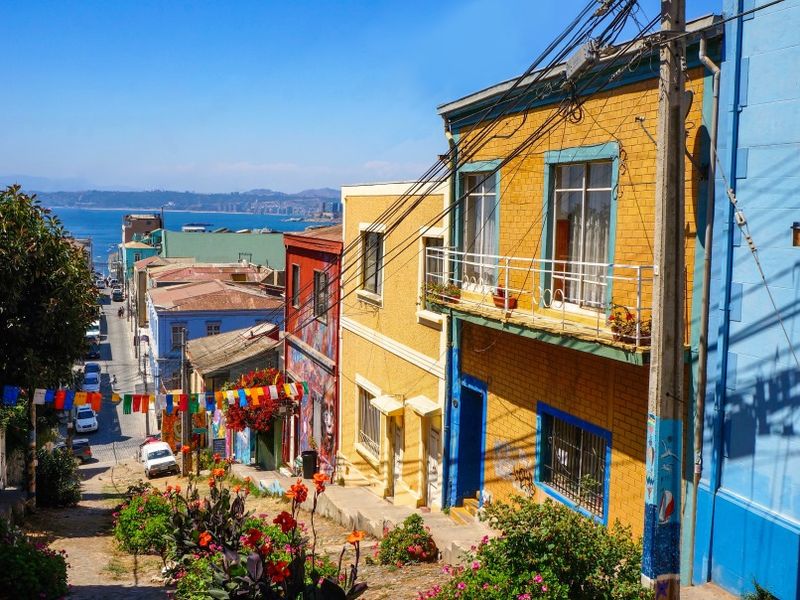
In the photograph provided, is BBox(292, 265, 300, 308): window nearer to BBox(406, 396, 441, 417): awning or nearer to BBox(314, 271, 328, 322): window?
BBox(314, 271, 328, 322): window

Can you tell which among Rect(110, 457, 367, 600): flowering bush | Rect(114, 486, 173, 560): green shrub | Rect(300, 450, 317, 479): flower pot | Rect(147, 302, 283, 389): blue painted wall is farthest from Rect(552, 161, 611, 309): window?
Rect(147, 302, 283, 389): blue painted wall

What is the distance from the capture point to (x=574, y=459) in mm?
11562

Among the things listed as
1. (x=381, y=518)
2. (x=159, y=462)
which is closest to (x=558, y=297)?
(x=381, y=518)

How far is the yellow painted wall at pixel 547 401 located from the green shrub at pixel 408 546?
163cm

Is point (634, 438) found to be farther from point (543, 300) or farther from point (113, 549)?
→ point (113, 549)

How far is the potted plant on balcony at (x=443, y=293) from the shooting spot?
1361 centimetres

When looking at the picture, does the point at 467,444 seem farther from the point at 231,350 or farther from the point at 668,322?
the point at 231,350

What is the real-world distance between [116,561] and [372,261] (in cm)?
915

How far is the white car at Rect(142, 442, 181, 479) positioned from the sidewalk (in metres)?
15.8

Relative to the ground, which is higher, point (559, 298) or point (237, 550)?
point (559, 298)

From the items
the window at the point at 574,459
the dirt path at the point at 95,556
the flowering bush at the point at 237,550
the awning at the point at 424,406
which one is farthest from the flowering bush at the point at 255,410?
the window at the point at 574,459

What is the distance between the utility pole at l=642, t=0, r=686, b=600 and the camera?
642cm

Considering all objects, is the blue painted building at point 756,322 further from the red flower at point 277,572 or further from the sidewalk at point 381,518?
the red flower at point 277,572

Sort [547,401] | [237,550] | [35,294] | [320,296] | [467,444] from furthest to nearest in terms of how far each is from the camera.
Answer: [320,296] → [35,294] → [467,444] → [547,401] → [237,550]
